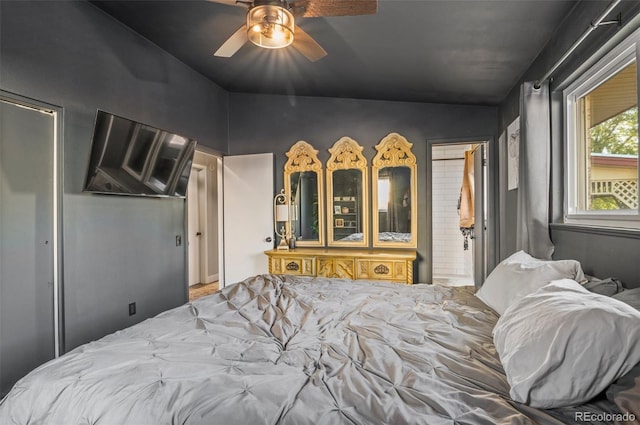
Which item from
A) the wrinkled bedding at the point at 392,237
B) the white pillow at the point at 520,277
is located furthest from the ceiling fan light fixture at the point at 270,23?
the wrinkled bedding at the point at 392,237

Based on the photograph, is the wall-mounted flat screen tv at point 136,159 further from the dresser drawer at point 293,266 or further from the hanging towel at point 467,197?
the hanging towel at point 467,197

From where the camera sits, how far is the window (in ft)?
5.08

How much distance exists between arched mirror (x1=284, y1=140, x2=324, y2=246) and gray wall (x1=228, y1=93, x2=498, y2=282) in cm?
11

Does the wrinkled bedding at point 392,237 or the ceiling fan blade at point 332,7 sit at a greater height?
the ceiling fan blade at point 332,7

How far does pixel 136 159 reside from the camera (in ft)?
9.30

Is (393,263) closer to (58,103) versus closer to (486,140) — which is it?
(486,140)

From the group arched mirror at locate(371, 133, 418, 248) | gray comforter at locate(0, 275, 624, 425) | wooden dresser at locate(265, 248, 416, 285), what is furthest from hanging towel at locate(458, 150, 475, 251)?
gray comforter at locate(0, 275, 624, 425)

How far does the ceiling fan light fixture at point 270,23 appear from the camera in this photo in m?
1.77

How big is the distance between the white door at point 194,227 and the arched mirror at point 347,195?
8.25 feet

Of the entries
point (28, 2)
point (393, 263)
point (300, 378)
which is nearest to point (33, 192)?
point (28, 2)

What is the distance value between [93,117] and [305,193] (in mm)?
2363

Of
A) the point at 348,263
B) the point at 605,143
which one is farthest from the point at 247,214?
the point at 605,143

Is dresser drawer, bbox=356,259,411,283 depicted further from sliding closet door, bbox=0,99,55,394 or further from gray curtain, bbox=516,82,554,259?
sliding closet door, bbox=0,99,55,394

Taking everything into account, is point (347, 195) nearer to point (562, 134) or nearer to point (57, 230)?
point (562, 134)
